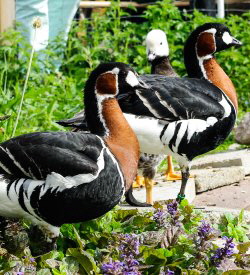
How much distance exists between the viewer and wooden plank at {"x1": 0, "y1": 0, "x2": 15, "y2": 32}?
9070mm

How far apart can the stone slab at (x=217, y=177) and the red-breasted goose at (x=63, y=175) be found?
230cm

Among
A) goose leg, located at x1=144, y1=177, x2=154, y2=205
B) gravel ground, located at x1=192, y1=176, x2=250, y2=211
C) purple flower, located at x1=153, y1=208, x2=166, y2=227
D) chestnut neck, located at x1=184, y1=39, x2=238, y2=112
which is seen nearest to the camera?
purple flower, located at x1=153, y1=208, x2=166, y2=227

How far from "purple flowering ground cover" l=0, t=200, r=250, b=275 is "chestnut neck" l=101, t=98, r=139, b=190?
0.29 m

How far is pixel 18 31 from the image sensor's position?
877 centimetres

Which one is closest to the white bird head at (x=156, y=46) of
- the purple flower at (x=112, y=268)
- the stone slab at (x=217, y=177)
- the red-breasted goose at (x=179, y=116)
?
the stone slab at (x=217, y=177)

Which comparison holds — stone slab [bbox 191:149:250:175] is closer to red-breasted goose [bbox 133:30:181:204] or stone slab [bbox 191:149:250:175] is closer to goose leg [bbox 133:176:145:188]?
red-breasted goose [bbox 133:30:181:204]

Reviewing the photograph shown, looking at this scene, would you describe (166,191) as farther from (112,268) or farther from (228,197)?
(112,268)

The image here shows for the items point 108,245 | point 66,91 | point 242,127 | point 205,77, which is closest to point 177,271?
point 108,245

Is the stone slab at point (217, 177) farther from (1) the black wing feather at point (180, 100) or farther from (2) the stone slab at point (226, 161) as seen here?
(1) the black wing feather at point (180, 100)

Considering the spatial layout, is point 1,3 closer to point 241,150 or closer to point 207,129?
point 241,150

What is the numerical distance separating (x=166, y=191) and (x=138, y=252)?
8.58ft

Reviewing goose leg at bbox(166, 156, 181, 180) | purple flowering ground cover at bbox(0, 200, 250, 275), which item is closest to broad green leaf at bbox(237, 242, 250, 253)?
purple flowering ground cover at bbox(0, 200, 250, 275)

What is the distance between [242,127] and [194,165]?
0.69 meters

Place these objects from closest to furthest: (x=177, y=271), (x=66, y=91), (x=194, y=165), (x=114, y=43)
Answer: (x=177, y=271)
(x=194, y=165)
(x=66, y=91)
(x=114, y=43)
